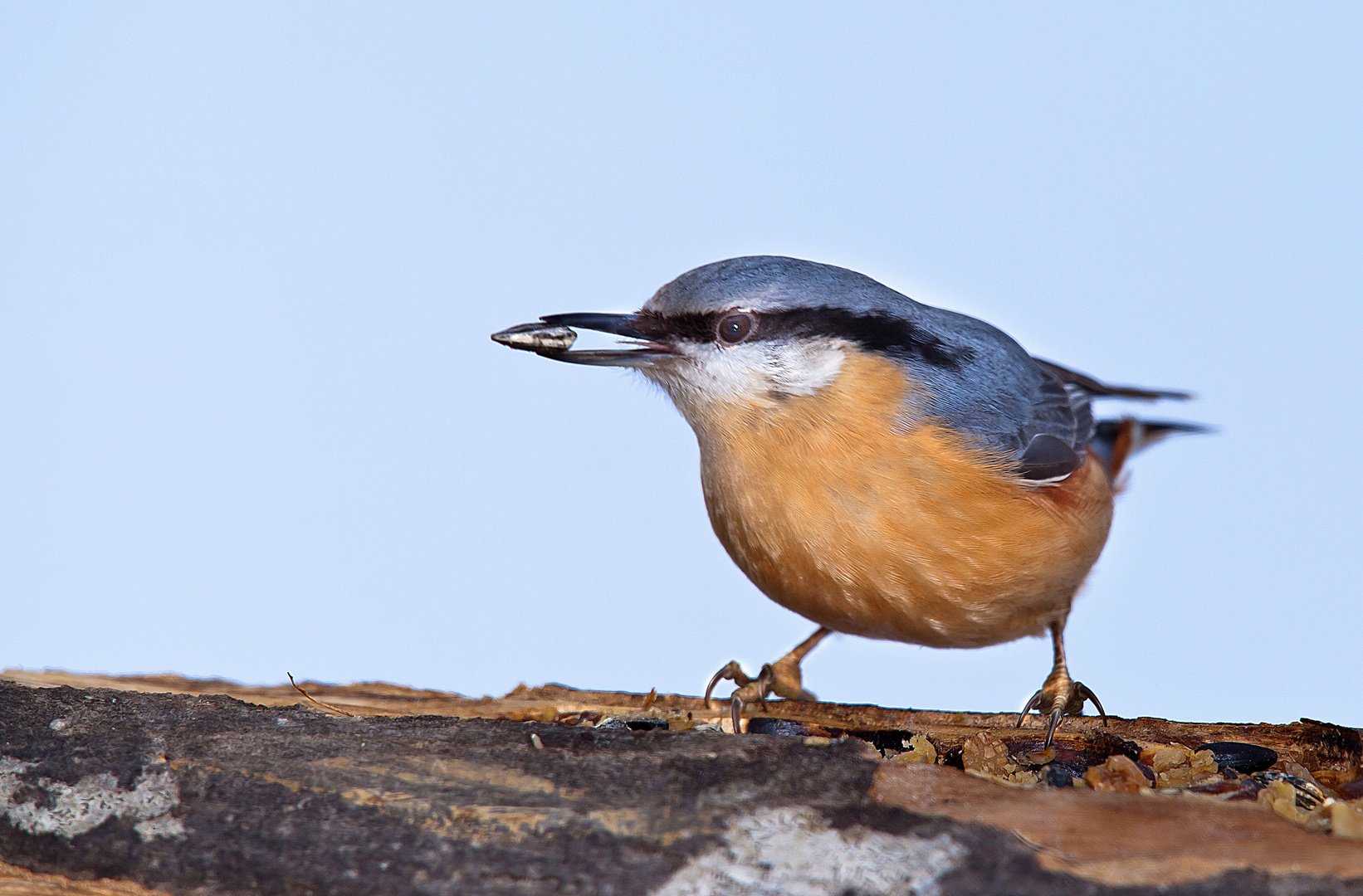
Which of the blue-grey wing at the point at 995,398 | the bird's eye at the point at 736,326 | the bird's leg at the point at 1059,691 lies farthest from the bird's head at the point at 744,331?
the bird's leg at the point at 1059,691

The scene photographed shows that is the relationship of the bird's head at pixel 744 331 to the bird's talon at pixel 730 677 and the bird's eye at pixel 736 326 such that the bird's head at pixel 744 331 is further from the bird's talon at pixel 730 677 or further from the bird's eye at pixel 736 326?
the bird's talon at pixel 730 677

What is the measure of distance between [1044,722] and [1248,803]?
1.01m

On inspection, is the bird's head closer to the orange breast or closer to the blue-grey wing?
the orange breast

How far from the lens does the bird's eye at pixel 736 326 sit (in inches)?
102

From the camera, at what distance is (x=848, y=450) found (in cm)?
257

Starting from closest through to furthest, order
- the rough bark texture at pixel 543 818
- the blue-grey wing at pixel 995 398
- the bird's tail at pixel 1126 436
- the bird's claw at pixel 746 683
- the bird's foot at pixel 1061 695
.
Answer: the rough bark texture at pixel 543 818, the blue-grey wing at pixel 995 398, the bird's foot at pixel 1061 695, the bird's claw at pixel 746 683, the bird's tail at pixel 1126 436

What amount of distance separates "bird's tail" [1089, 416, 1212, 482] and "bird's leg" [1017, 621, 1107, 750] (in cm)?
78

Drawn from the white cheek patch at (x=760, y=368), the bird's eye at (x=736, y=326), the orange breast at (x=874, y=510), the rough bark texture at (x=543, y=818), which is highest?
the bird's eye at (x=736, y=326)

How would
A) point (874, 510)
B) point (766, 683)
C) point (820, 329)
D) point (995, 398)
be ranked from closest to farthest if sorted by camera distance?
point (874, 510) → point (820, 329) → point (995, 398) → point (766, 683)

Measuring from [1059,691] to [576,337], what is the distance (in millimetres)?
1639

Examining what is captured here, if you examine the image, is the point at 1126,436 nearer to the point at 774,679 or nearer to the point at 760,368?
the point at 774,679

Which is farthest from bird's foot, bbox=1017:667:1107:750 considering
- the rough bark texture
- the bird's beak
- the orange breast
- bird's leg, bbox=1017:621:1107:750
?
the bird's beak

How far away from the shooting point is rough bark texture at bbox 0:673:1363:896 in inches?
60.9

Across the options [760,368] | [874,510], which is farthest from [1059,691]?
[760,368]
